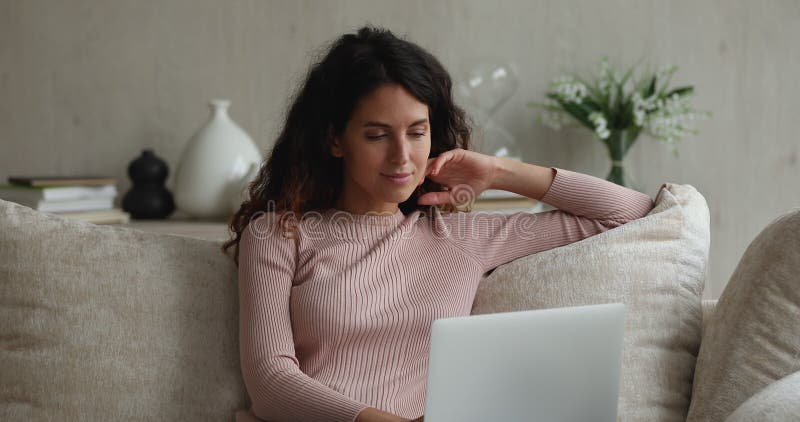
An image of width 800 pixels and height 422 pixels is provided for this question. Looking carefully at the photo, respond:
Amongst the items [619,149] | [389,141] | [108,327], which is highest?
[389,141]

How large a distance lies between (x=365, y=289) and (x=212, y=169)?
114cm

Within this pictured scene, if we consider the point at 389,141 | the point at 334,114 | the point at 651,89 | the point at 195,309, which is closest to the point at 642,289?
the point at 389,141

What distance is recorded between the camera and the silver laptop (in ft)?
3.25

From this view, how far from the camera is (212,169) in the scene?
2422 millimetres

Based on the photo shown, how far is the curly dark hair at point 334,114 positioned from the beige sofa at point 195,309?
0.15m

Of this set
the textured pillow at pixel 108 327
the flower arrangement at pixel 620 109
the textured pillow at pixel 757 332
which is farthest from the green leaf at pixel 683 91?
the textured pillow at pixel 108 327

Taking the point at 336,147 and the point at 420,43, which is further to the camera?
the point at 420,43

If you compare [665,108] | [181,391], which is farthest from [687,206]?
[665,108]

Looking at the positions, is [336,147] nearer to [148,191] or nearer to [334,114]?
[334,114]

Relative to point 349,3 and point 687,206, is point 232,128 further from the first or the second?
point 687,206

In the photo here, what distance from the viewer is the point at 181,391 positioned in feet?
4.61

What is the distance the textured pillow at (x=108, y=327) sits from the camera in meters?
1.37

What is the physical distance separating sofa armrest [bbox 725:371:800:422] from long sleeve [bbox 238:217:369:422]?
1.80 ft

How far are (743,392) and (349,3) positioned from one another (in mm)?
1997
